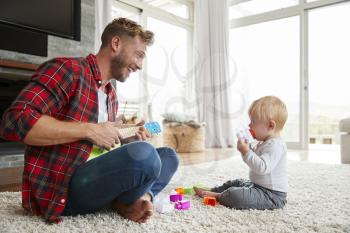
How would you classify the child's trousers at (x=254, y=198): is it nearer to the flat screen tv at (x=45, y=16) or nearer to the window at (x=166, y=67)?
the flat screen tv at (x=45, y=16)

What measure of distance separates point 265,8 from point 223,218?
420cm

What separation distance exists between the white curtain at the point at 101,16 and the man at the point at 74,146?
2.25m

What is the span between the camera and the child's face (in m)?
1.29

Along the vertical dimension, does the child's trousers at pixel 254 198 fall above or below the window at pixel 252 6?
below

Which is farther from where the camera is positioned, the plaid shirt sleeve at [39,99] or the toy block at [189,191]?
the toy block at [189,191]

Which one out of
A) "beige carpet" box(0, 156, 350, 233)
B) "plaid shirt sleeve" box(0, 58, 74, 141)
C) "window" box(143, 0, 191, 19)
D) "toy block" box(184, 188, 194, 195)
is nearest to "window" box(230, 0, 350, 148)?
"window" box(143, 0, 191, 19)

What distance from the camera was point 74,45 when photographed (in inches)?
103

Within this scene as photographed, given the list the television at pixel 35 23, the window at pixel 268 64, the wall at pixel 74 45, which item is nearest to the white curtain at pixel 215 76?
the window at pixel 268 64

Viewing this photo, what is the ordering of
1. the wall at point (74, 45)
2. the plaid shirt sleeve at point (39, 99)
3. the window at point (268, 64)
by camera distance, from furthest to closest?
the window at point (268, 64)
the wall at point (74, 45)
the plaid shirt sleeve at point (39, 99)

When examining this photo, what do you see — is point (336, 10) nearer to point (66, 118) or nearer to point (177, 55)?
point (177, 55)

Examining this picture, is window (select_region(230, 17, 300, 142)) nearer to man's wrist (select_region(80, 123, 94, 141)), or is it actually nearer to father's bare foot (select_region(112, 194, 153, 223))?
father's bare foot (select_region(112, 194, 153, 223))

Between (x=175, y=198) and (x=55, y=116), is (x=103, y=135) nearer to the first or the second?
(x=55, y=116)

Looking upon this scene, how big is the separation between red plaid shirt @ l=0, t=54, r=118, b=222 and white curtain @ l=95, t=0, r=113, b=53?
2.34m

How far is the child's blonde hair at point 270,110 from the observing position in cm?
127
